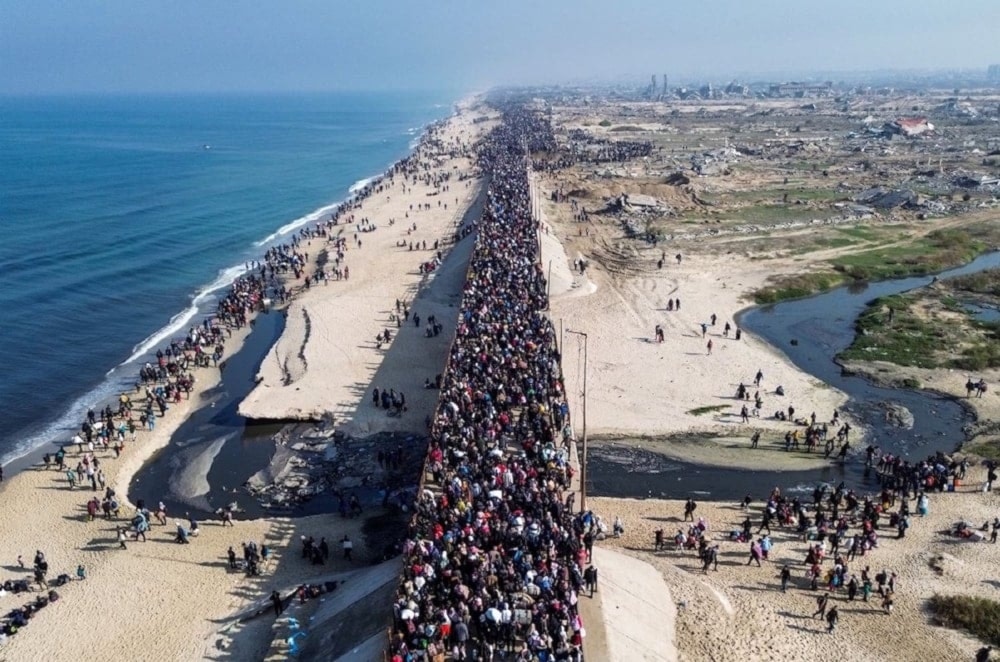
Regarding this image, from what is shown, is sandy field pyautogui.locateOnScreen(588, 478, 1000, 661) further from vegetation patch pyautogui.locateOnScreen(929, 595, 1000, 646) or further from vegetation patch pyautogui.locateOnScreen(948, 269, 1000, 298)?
vegetation patch pyautogui.locateOnScreen(948, 269, 1000, 298)

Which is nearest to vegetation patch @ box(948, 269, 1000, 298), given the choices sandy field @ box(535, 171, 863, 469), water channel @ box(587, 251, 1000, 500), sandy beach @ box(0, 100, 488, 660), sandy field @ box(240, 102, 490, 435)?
water channel @ box(587, 251, 1000, 500)

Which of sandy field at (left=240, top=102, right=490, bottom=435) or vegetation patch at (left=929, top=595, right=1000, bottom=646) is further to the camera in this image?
sandy field at (left=240, top=102, right=490, bottom=435)

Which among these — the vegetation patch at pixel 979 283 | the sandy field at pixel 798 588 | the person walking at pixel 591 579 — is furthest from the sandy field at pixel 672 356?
the person walking at pixel 591 579

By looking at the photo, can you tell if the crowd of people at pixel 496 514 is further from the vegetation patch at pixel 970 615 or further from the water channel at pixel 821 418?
the vegetation patch at pixel 970 615

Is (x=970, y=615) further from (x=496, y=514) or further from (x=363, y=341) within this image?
(x=363, y=341)

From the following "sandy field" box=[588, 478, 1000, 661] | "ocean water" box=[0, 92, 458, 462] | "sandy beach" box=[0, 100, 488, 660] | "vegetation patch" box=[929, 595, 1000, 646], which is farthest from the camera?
"ocean water" box=[0, 92, 458, 462]

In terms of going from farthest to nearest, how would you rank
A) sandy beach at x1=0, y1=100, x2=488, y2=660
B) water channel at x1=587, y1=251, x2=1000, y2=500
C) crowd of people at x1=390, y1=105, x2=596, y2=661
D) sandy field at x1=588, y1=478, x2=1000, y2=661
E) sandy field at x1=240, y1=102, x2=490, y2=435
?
sandy field at x1=240, y1=102, x2=490, y2=435 < water channel at x1=587, y1=251, x2=1000, y2=500 < sandy beach at x1=0, y1=100, x2=488, y2=660 < sandy field at x1=588, y1=478, x2=1000, y2=661 < crowd of people at x1=390, y1=105, x2=596, y2=661
